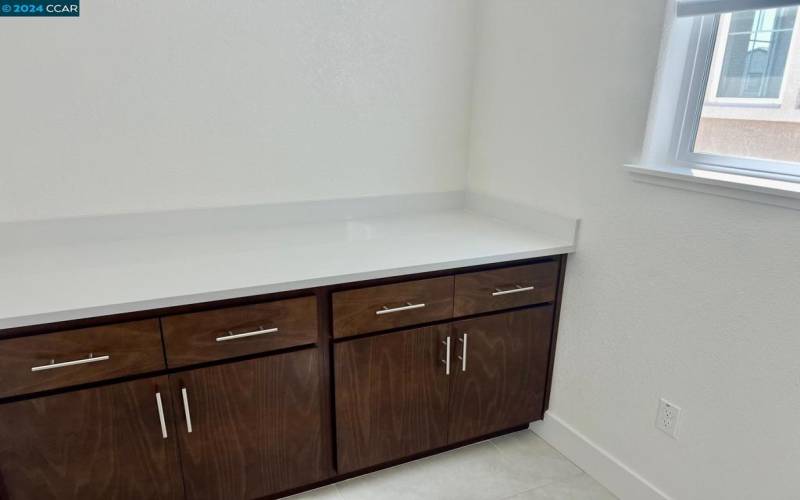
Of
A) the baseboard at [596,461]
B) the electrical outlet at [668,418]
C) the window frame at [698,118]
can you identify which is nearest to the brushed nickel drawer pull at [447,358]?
the baseboard at [596,461]

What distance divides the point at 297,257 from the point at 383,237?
0.38m

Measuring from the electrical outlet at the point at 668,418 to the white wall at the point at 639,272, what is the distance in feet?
0.07

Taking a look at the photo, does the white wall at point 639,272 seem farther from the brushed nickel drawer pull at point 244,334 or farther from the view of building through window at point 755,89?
the brushed nickel drawer pull at point 244,334

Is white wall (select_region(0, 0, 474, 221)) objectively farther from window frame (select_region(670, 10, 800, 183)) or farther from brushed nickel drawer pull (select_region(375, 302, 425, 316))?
window frame (select_region(670, 10, 800, 183))

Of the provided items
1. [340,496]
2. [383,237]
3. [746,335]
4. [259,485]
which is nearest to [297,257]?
[383,237]

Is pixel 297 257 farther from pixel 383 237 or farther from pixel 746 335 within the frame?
pixel 746 335

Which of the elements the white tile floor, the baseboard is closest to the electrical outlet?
the baseboard

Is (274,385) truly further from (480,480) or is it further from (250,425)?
(480,480)

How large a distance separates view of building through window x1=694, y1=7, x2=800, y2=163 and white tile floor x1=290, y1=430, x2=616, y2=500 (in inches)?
48.2

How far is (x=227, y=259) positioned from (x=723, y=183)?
1444mm

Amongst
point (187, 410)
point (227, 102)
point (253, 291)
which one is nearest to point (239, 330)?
point (253, 291)

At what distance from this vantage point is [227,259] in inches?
63.9

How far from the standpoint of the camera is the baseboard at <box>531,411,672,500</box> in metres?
1.71

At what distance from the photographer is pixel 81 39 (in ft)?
5.44
